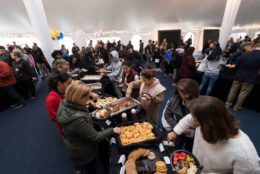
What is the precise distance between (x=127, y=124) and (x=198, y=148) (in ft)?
2.28

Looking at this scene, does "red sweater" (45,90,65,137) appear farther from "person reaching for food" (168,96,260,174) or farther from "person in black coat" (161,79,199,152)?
"person reaching for food" (168,96,260,174)

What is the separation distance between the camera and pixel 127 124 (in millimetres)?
1452

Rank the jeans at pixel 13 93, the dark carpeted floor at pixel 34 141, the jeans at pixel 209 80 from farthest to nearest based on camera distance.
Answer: the jeans at pixel 13 93, the jeans at pixel 209 80, the dark carpeted floor at pixel 34 141

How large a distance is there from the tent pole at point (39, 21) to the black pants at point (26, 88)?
1.09 metres

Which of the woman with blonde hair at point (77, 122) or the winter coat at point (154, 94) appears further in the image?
the winter coat at point (154, 94)

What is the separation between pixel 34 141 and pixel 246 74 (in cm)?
428

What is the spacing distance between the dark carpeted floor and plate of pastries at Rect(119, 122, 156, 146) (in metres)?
1.22

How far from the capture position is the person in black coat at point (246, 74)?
270 cm

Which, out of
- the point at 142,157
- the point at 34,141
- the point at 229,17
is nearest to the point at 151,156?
the point at 142,157

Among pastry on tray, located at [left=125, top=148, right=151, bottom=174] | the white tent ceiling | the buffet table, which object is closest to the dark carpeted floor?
the buffet table

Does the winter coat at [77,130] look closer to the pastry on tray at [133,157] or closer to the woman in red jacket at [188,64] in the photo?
the pastry on tray at [133,157]

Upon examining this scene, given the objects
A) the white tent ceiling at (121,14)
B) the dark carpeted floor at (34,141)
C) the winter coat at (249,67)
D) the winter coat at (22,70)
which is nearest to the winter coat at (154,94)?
the dark carpeted floor at (34,141)

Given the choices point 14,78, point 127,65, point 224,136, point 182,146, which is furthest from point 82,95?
point 14,78

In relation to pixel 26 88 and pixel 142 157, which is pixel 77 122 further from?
pixel 26 88
